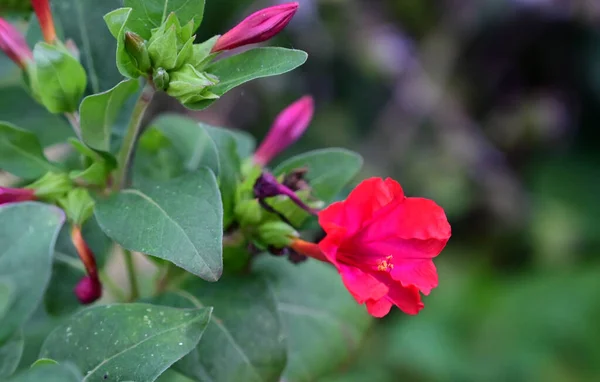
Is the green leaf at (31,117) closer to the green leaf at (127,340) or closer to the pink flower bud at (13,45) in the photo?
the pink flower bud at (13,45)

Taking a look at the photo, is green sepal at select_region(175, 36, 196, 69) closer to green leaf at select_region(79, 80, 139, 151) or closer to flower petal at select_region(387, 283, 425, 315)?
green leaf at select_region(79, 80, 139, 151)

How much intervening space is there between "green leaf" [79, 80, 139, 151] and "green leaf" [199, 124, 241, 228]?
0.11 meters

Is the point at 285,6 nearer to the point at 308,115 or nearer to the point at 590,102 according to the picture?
the point at 308,115

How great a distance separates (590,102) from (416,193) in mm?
957

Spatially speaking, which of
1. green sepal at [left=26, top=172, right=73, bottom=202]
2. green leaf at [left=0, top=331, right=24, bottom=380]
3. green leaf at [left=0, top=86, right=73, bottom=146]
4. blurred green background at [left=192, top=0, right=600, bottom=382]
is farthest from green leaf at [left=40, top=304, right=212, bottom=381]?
blurred green background at [left=192, top=0, right=600, bottom=382]

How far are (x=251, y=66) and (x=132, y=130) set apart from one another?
6.4 inches

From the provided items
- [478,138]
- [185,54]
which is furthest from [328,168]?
[478,138]

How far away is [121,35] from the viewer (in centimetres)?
61

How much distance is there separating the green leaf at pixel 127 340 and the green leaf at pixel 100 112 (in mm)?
185

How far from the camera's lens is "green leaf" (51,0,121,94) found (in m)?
0.84

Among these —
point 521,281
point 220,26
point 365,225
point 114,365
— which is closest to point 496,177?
point 521,281

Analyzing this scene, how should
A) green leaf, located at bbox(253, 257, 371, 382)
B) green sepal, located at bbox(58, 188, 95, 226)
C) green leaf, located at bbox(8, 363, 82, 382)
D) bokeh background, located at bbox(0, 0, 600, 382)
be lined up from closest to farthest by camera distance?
green leaf, located at bbox(8, 363, 82, 382)
green sepal, located at bbox(58, 188, 95, 226)
green leaf, located at bbox(253, 257, 371, 382)
bokeh background, located at bbox(0, 0, 600, 382)

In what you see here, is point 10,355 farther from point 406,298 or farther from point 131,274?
point 406,298

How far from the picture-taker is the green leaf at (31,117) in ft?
3.01
